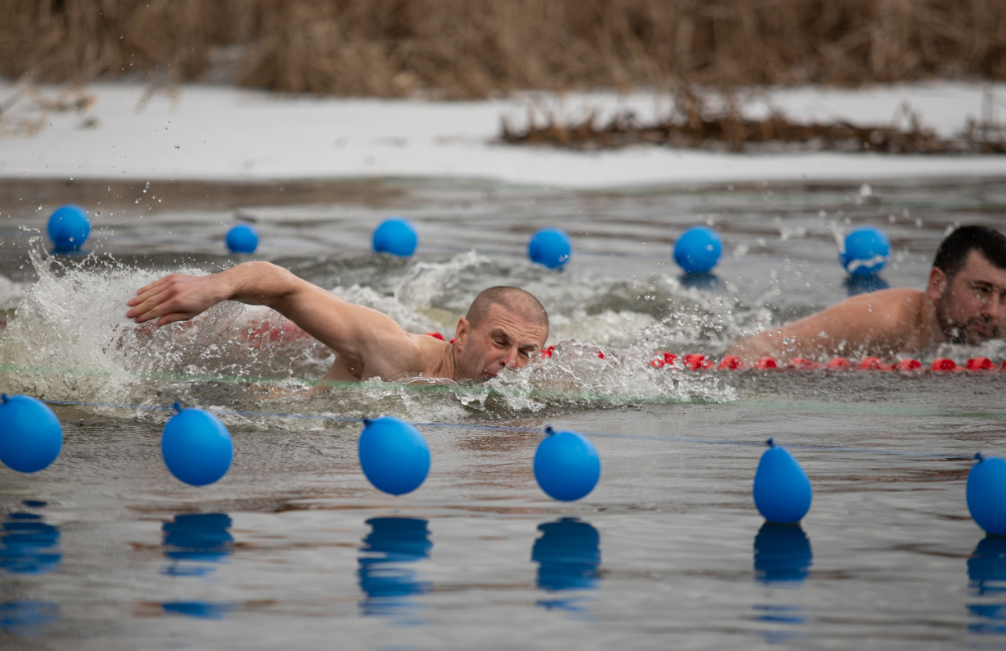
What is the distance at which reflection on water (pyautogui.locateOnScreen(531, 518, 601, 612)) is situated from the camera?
265 cm

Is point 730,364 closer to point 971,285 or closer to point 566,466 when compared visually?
point 971,285

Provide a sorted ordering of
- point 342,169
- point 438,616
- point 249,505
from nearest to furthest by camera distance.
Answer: point 438,616, point 249,505, point 342,169

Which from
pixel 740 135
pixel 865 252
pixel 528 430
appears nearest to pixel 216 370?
pixel 528 430

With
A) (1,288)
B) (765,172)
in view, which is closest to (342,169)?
(765,172)

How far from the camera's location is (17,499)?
3201 mm

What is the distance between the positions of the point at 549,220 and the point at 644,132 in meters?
3.44

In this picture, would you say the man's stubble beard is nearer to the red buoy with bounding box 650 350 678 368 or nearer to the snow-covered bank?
the red buoy with bounding box 650 350 678 368

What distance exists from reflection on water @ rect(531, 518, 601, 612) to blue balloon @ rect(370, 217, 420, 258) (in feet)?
13.6

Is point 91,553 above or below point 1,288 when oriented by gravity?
below

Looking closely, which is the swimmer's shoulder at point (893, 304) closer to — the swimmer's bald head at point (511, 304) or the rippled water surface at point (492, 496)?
the rippled water surface at point (492, 496)

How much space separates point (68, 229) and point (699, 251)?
3.93 meters

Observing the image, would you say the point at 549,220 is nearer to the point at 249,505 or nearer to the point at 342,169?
the point at 342,169

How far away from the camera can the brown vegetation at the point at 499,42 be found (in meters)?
13.2

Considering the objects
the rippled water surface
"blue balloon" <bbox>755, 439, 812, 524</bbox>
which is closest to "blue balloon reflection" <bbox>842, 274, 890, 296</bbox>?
the rippled water surface
